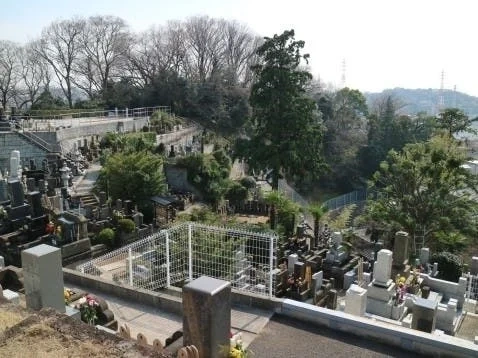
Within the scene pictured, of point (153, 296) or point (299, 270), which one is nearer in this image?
point (153, 296)

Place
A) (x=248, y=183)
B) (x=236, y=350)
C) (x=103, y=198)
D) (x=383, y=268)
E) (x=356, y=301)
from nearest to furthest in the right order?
1. (x=236, y=350)
2. (x=356, y=301)
3. (x=383, y=268)
4. (x=103, y=198)
5. (x=248, y=183)

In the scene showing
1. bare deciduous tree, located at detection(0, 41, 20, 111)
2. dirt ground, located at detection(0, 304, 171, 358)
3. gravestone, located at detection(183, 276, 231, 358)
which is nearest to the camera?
dirt ground, located at detection(0, 304, 171, 358)

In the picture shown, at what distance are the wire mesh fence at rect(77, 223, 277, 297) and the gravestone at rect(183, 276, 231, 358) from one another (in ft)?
15.0

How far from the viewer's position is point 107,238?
16.1 metres

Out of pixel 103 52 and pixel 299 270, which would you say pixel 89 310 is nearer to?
pixel 299 270

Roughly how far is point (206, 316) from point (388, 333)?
121 inches

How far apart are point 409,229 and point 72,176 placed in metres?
17.4

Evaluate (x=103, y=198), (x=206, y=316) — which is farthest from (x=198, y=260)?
(x=103, y=198)

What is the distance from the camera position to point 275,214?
19562mm

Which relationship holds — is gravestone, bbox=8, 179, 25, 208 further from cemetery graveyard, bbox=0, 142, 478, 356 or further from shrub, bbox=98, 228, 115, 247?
shrub, bbox=98, 228, 115, 247

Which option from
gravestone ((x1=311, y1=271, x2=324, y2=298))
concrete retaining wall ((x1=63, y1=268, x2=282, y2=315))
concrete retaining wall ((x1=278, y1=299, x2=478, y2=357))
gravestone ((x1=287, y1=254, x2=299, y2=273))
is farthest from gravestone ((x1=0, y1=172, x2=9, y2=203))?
concrete retaining wall ((x1=278, y1=299, x2=478, y2=357))

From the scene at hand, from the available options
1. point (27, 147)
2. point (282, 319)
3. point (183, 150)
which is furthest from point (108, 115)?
point (282, 319)

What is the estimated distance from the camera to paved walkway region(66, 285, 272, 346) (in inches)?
279

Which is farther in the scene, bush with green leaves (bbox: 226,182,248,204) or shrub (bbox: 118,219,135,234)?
bush with green leaves (bbox: 226,182,248,204)
